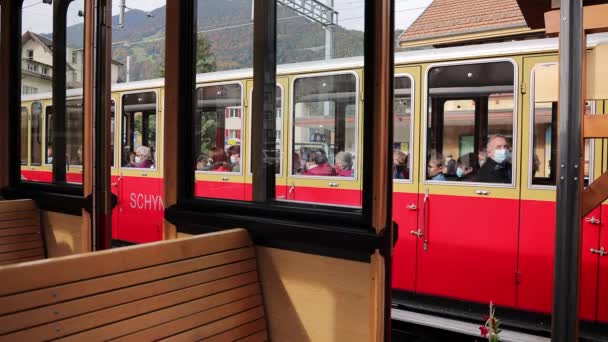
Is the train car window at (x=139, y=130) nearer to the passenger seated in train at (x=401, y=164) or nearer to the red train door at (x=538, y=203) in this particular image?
the passenger seated in train at (x=401, y=164)

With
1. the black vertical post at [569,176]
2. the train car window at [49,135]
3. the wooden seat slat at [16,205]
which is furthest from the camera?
the train car window at [49,135]

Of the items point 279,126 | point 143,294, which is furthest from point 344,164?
point 143,294

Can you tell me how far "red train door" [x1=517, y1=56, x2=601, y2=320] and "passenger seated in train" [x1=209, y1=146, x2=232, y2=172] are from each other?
2300 millimetres

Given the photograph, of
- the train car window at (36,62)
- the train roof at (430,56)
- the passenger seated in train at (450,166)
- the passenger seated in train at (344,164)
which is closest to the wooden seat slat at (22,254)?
the train car window at (36,62)

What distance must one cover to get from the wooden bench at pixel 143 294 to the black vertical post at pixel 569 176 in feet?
4.36

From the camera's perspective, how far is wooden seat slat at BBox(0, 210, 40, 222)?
12.8 ft

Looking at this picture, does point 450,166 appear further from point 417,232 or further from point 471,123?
point 417,232

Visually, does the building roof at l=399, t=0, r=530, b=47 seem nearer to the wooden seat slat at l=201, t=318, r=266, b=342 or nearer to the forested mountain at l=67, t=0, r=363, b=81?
the forested mountain at l=67, t=0, r=363, b=81

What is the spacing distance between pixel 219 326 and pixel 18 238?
2.28 m

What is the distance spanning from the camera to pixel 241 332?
2525mm

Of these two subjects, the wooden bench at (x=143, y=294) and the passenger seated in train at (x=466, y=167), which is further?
the passenger seated in train at (x=466, y=167)

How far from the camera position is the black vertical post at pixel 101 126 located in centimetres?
318

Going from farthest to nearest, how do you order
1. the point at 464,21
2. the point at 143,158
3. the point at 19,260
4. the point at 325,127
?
the point at 464,21, the point at 143,158, the point at 19,260, the point at 325,127

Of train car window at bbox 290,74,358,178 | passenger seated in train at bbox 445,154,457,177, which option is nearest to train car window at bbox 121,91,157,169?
passenger seated in train at bbox 445,154,457,177
